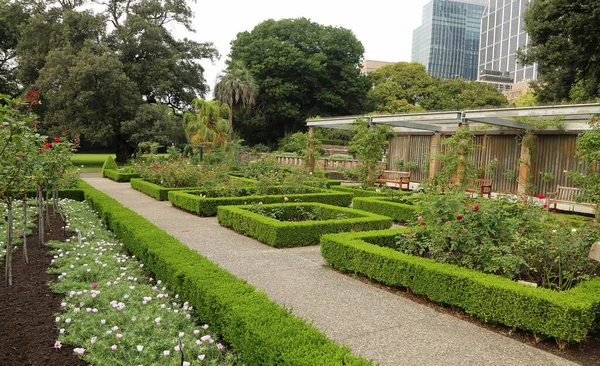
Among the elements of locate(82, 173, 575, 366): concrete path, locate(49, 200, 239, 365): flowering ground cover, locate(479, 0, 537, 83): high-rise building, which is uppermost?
locate(479, 0, 537, 83): high-rise building

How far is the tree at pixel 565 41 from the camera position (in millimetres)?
14594

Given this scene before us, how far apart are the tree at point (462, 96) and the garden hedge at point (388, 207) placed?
107 ft

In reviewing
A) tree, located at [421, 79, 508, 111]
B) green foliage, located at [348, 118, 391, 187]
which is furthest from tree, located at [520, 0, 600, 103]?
tree, located at [421, 79, 508, 111]

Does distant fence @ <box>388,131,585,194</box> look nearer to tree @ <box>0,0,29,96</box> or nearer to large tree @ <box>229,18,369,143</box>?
large tree @ <box>229,18,369,143</box>

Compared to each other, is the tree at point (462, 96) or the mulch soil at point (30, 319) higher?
the tree at point (462, 96)

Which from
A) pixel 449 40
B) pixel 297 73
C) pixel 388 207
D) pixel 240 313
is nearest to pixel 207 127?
pixel 297 73

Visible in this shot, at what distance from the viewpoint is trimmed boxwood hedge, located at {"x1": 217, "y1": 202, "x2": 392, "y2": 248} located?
727 centimetres

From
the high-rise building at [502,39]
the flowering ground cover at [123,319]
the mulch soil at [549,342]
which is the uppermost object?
the high-rise building at [502,39]

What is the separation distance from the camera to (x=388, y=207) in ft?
32.7

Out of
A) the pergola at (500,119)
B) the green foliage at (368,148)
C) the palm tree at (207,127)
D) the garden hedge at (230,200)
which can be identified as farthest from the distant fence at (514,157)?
the palm tree at (207,127)

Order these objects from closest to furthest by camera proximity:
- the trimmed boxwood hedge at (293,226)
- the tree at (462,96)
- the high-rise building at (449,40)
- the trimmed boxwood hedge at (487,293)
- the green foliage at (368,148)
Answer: the trimmed boxwood hedge at (487,293), the trimmed boxwood hedge at (293,226), the green foliage at (368,148), the tree at (462,96), the high-rise building at (449,40)

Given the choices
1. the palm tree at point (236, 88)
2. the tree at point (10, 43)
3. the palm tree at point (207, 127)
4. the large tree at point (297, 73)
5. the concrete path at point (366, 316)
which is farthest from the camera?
the large tree at point (297, 73)

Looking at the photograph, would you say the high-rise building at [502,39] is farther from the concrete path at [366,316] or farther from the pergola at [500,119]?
the concrete path at [366,316]

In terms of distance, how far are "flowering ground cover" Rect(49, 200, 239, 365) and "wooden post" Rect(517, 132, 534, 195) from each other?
13038 mm
